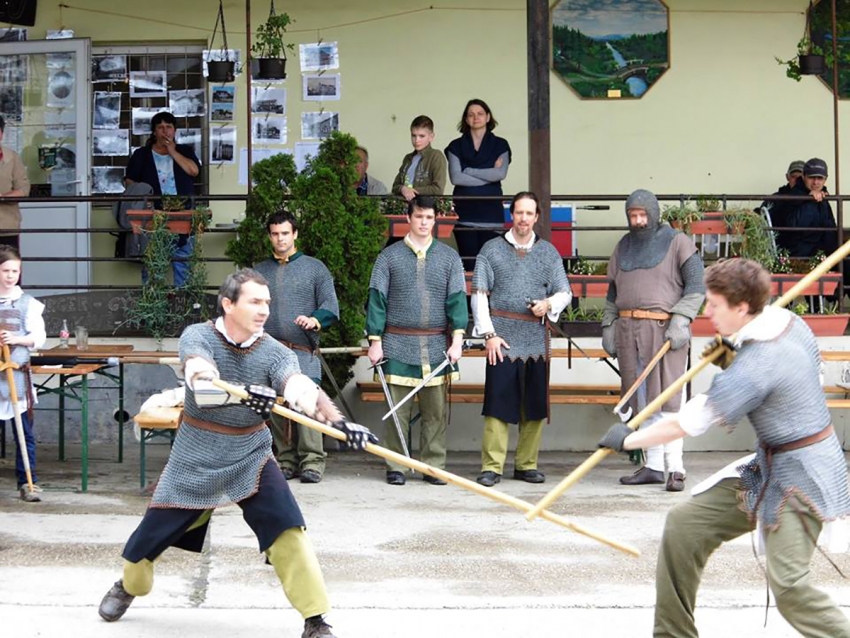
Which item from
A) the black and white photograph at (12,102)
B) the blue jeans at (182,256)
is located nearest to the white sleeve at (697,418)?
the blue jeans at (182,256)

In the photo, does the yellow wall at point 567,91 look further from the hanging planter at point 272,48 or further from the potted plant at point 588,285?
the potted plant at point 588,285

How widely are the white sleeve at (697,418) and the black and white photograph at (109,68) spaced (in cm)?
804

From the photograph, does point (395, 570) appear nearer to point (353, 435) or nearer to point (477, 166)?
point (353, 435)

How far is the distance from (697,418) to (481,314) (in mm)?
4191

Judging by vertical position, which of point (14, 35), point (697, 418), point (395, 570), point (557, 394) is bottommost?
point (395, 570)

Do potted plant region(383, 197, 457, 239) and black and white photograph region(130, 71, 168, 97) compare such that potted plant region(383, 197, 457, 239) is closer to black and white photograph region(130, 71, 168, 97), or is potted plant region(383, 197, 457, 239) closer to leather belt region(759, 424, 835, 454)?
black and white photograph region(130, 71, 168, 97)

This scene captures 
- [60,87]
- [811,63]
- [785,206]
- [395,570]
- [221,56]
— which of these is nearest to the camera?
[395,570]

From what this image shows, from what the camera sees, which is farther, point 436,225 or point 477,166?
point 477,166

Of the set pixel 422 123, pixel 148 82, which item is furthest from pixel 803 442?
pixel 148 82

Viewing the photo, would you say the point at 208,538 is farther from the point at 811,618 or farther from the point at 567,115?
the point at 567,115

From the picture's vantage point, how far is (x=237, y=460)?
5500 mm

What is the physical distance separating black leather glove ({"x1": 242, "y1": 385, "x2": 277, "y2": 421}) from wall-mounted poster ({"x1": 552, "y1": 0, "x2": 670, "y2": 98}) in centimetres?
702

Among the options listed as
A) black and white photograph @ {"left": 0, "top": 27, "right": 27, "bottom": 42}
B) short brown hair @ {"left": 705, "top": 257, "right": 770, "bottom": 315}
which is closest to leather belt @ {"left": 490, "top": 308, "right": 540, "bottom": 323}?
short brown hair @ {"left": 705, "top": 257, "right": 770, "bottom": 315}

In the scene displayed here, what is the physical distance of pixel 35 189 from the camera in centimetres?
1142
